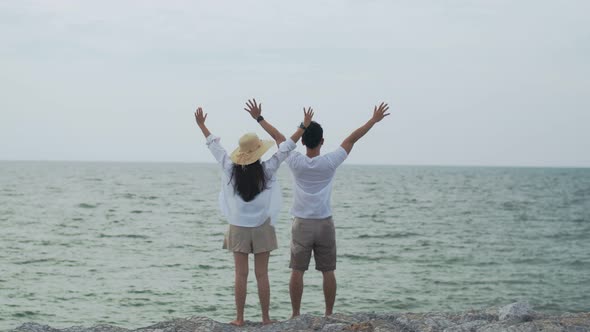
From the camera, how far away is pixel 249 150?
6672 mm

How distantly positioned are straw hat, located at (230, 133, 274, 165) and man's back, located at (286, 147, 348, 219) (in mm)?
331

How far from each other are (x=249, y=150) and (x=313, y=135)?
2.29 ft

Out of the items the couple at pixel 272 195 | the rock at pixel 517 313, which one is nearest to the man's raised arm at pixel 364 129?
the couple at pixel 272 195

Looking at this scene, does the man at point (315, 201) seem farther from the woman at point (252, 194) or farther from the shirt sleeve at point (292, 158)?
the woman at point (252, 194)

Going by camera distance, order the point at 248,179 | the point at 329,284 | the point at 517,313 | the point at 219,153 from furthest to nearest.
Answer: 1. the point at 329,284
2. the point at 517,313
3. the point at 219,153
4. the point at 248,179

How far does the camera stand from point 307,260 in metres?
7.05

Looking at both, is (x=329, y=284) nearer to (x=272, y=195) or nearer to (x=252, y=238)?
(x=252, y=238)

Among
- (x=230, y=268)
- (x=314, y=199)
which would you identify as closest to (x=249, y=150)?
(x=314, y=199)

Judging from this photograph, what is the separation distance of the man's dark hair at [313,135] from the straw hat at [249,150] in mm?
410

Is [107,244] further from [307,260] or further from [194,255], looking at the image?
[307,260]

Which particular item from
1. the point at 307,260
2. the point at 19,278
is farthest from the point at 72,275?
the point at 307,260

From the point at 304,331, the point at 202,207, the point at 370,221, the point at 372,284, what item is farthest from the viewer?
the point at 202,207

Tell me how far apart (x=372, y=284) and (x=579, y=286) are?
216 inches

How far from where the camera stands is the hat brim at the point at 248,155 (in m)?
6.56
